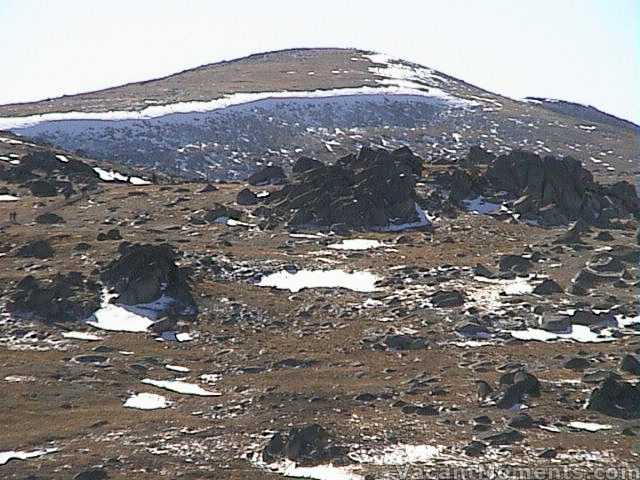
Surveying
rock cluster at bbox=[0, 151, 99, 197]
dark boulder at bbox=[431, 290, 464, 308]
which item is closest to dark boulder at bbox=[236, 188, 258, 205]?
rock cluster at bbox=[0, 151, 99, 197]

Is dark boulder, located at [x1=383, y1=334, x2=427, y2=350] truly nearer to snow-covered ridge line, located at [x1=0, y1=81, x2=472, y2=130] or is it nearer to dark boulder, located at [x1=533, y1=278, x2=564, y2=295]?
dark boulder, located at [x1=533, y1=278, x2=564, y2=295]

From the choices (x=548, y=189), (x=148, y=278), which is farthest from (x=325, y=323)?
(x=548, y=189)

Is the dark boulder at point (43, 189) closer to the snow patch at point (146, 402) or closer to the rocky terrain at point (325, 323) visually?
the rocky terrain at point (325, 323)

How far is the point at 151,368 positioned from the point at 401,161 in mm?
38283

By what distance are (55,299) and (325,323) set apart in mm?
13582

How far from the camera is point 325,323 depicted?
49750 millimetres

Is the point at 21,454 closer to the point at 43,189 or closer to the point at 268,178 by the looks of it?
the point at 43,189

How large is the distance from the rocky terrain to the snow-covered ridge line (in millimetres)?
48317

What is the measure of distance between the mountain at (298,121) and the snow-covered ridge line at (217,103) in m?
0.20

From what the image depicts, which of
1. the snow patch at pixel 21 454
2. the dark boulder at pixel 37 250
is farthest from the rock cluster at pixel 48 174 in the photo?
the snow patch at pixel 21 454

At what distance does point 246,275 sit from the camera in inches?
2244

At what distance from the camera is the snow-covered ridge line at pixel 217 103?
13212 cm

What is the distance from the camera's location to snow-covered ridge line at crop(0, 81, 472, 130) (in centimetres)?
13212

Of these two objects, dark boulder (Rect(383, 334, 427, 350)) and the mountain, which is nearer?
dark boulder (Rect(383, 334, 427, 350))
